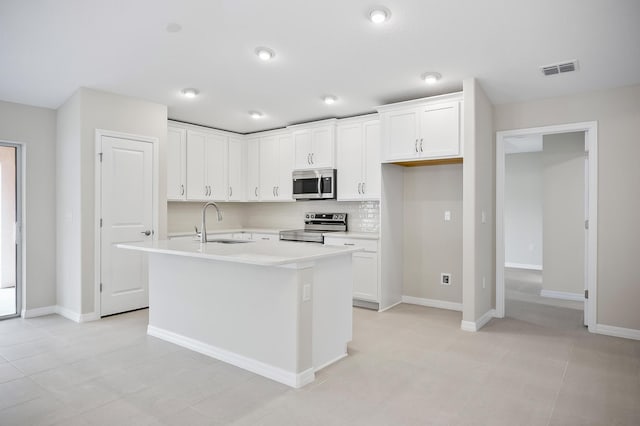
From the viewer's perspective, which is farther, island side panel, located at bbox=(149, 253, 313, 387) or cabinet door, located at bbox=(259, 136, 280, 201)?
cabinet door, located at bbox=(259, 136, 280, 201)

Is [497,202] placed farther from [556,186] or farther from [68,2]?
[68,2]

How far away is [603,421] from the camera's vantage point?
90.7 inches

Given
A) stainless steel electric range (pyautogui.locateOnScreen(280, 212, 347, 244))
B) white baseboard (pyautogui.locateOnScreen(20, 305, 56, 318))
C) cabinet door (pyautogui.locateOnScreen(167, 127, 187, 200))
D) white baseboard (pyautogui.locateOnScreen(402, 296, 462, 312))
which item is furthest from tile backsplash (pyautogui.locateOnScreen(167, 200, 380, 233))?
white baseboard (pyautogui.locateOnScreen(20, 305, 56, 318))

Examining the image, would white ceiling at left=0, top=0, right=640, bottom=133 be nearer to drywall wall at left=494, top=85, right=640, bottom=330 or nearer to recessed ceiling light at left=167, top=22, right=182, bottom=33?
recessed ceiling light at left=167, top=22, right=182, bottom=33

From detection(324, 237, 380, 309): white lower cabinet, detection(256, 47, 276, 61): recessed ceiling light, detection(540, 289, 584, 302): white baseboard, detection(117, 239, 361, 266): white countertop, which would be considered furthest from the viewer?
detection(540, 289, 584, 302): white baseboard

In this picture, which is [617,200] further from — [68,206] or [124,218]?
[68,206]

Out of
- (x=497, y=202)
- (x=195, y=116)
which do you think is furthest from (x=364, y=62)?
(x=195, y=116)

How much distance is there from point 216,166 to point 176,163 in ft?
2.34

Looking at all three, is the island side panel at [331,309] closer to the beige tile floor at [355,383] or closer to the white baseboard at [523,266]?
the beige tile floor at [355,383]

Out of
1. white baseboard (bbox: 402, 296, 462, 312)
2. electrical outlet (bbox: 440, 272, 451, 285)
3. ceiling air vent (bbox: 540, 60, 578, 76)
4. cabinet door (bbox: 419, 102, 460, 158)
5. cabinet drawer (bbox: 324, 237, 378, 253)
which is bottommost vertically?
white baseboard (bbox: 402, 296, 462, 312)

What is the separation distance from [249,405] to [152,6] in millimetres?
2914

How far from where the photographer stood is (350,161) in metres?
5.33

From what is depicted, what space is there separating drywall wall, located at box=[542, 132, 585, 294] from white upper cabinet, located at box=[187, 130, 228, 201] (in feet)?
15.8

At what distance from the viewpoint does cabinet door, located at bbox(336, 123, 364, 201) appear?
5.25 m
